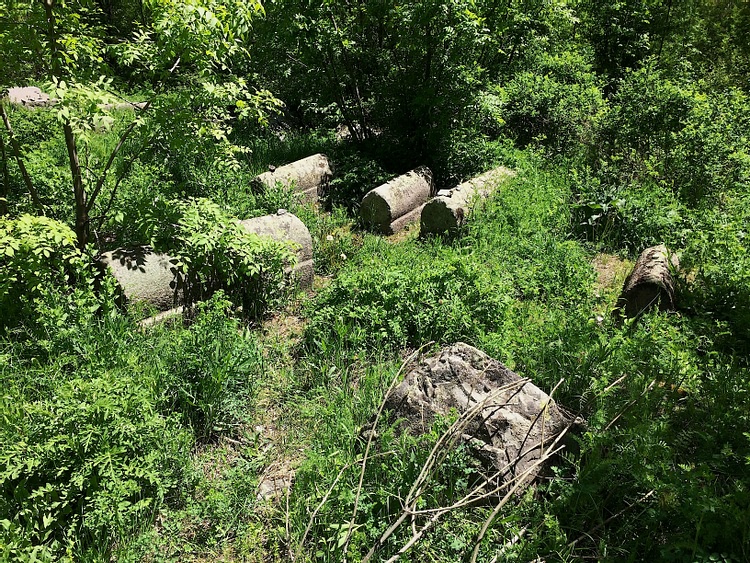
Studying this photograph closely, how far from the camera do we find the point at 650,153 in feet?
25.3

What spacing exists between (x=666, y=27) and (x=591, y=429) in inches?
472

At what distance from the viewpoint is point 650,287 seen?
498 cm

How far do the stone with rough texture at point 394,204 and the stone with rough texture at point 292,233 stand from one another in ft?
5.16

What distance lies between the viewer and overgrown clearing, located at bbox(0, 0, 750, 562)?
3.00m

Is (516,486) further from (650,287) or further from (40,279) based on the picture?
(40,279)

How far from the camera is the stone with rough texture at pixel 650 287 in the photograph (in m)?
4.96

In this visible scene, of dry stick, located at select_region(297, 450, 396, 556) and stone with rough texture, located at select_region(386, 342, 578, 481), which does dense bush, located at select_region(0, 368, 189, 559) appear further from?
stone with rough texture, located at select_region(386, 342, 578, 481)

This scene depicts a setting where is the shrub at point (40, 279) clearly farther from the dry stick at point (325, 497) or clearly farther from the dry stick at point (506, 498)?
the dry stick at point (506, 498)

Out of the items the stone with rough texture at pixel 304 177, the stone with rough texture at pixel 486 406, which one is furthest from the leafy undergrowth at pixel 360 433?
the stone with rough texture at pixel 304 177

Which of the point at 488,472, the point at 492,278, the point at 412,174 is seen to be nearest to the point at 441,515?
the point at 488,472

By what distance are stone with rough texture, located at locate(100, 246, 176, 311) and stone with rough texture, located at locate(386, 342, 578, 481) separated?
236cm

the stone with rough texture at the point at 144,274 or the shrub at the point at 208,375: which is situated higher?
the stone with rough texture at the point at 144,274

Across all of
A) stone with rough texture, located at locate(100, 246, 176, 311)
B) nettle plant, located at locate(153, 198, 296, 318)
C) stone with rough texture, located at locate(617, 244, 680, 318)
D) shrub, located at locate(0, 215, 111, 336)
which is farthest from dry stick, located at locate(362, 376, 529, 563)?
stone with rough texture, located at locate(100, 246, 176, 311)

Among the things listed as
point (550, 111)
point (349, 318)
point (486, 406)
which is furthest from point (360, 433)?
point (550, 111)
